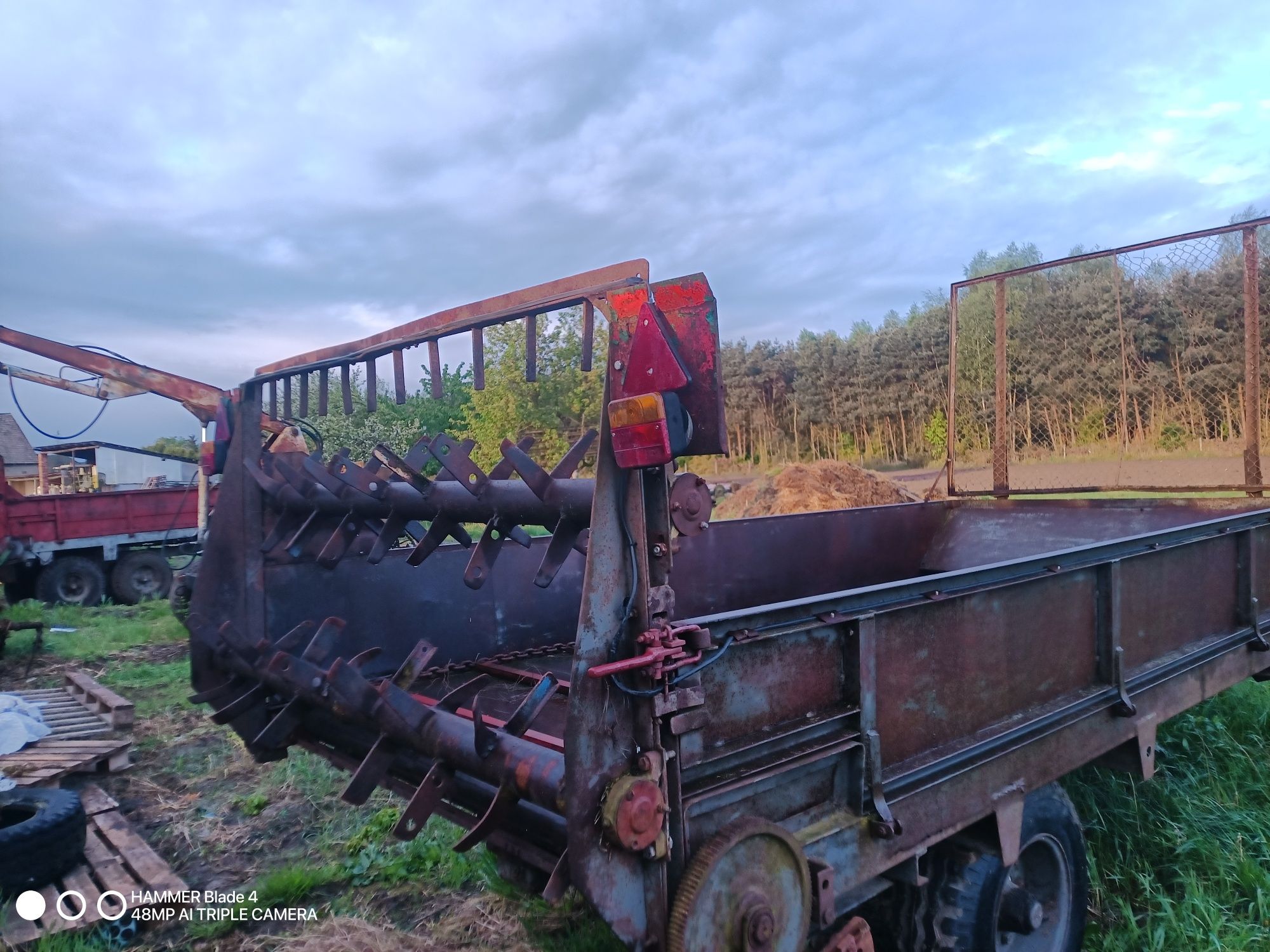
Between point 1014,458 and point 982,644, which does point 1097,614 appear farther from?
point 1014,458

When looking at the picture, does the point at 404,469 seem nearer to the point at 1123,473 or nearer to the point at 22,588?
the point at 1123,473

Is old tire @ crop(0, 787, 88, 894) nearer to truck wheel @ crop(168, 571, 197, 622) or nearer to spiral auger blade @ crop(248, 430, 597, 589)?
spiral auger blade @ crop(248, 430, 597, 589)

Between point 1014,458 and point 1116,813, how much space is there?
5.96 metres

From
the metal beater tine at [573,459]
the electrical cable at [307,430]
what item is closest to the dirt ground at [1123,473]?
the electrical cable at [307,430]

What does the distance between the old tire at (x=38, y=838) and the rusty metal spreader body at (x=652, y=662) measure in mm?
1235

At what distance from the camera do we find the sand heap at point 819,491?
1095 cm

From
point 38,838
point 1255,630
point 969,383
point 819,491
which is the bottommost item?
point 38,838

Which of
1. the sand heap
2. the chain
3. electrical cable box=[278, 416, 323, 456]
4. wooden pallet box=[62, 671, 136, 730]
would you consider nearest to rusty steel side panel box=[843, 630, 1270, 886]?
the chain

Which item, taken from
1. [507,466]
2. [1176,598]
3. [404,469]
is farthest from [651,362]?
[1176,598]

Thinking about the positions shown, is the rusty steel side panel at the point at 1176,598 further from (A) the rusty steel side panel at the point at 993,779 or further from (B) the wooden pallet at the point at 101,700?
(B) the wooden pallet at the point at 101,700

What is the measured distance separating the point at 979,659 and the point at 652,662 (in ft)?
3.99

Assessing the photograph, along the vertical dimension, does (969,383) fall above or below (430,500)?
above

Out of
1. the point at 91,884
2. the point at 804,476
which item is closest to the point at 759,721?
the point at 91,884

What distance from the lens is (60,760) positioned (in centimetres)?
458
